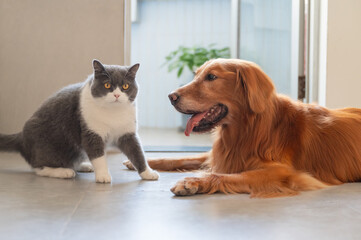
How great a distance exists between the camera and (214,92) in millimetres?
1959

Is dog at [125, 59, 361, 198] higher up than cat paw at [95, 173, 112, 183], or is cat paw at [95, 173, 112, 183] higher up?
dog at [125, 59, 361, 198]

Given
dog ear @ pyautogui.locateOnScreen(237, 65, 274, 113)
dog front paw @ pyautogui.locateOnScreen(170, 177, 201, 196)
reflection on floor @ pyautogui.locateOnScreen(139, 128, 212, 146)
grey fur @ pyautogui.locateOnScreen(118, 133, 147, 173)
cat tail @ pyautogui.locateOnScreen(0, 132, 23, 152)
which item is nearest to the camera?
dog front paw @ pyautogui.locateOnScreen(170, 177, 201, 196)

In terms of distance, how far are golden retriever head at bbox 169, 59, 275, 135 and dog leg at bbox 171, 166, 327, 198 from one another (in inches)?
10.4

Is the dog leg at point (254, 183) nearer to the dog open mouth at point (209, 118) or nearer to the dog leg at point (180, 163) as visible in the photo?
the dog open mouth at point (209, 118)

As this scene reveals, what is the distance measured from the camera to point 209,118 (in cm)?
199

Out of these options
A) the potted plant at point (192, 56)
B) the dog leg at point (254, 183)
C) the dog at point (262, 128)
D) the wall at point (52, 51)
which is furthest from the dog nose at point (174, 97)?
the potted plant at point (192, 56)

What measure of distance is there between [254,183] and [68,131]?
3.08 ft

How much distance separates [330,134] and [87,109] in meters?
1.13

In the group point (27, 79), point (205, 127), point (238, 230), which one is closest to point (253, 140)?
point (205, 127)

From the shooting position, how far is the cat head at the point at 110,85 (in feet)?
6.79

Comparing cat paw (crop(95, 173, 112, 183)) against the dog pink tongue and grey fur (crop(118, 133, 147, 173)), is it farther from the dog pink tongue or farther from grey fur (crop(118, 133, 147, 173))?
the dog pink tongue

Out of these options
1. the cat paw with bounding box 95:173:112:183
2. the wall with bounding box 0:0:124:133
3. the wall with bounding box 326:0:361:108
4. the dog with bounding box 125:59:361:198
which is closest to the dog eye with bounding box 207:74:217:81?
the dog with bounding box 125:59:361:198

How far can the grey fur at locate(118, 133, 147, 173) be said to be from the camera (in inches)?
84.7

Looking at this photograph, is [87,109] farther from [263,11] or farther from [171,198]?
[263,11]
